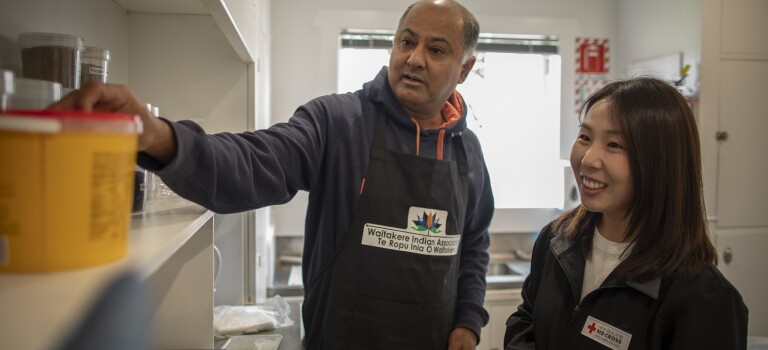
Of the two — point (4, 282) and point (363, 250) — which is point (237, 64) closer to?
point (363, 250)

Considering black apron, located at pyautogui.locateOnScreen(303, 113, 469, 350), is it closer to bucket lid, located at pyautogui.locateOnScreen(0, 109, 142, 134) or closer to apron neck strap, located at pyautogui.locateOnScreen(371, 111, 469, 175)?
apron neck strap, located at pyautogui.locateOnScreen(371, 111, 469, 175)

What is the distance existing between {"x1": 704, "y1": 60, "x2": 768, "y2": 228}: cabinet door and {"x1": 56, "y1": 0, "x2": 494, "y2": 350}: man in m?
1.85

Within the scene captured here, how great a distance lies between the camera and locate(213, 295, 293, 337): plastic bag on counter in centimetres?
167

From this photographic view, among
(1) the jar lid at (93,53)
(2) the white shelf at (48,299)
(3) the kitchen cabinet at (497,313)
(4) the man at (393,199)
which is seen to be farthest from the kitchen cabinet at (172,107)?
(3) the kitchen cabinet at (497,313)

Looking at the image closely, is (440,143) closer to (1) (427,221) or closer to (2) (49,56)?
(1) (427,221)

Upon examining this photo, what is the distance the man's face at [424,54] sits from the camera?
4.26 feet

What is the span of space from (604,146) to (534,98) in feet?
7.16

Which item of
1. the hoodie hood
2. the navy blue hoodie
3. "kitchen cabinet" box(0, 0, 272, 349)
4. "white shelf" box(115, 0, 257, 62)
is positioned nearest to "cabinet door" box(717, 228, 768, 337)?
the navy blue hoodie

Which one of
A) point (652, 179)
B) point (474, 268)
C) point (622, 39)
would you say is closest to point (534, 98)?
point (622, 39)

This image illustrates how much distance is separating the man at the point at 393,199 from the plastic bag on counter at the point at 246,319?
1.62ft

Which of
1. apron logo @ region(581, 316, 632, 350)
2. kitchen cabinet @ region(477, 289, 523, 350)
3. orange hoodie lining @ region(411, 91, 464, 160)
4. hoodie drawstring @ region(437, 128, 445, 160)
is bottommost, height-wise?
kitchen cabinet @ region(477, 289, 523, 350)

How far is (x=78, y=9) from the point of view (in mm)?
1029

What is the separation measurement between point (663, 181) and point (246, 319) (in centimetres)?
135

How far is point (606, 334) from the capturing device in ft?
3.54
